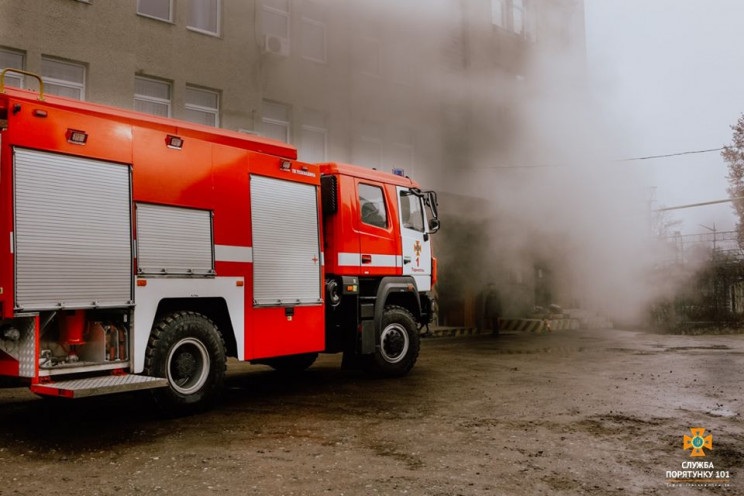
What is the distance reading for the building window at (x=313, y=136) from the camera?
44.5ft

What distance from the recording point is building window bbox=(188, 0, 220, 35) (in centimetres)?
1379

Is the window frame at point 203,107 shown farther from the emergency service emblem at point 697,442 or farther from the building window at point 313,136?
the emergency service emblem at point 697,442

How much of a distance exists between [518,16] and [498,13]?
371 mm

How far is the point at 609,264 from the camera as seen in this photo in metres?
16.8

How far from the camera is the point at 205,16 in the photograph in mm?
14023

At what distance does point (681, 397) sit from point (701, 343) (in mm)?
7918

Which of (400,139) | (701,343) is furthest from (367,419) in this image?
(701,343)

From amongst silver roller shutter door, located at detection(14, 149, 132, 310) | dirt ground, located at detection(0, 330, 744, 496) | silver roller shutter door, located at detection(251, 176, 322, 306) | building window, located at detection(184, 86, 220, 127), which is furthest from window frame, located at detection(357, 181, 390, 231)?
building window, located at detection(184, 86, 220, 127)

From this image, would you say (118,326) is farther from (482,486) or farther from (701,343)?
(701,343)

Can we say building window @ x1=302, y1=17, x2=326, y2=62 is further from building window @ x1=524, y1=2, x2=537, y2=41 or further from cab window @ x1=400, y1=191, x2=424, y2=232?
cab window @ x1=400, y1=191, x2=424, y2=232

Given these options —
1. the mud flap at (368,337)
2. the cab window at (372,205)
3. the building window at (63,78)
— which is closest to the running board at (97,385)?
the mud flap at (368,337)

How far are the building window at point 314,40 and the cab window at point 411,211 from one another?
13.1 ft

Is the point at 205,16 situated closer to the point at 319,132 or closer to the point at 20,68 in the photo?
the point at 319,132

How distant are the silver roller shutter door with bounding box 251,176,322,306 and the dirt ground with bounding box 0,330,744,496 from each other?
115 cm
